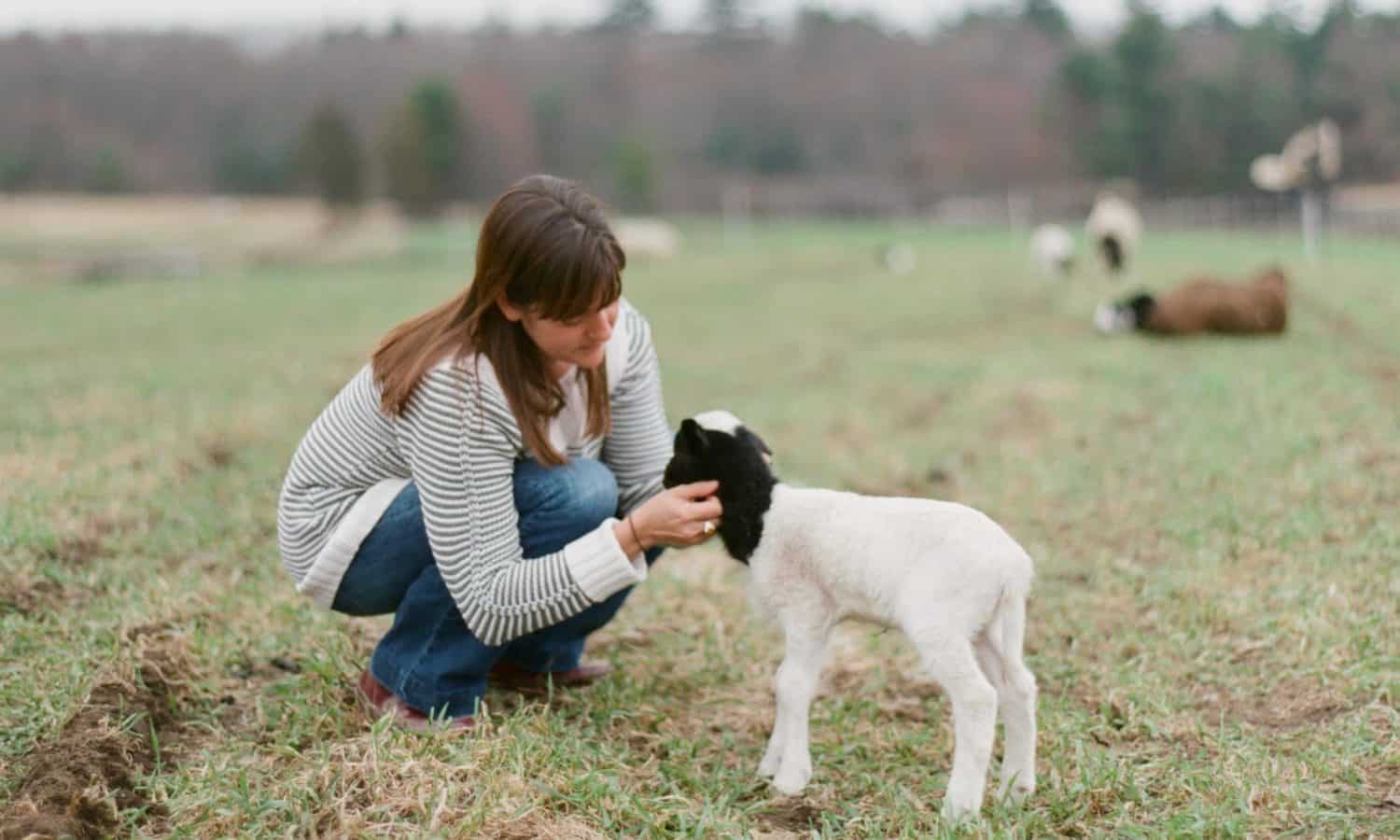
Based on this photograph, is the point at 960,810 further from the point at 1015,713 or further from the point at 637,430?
the point at 637,430

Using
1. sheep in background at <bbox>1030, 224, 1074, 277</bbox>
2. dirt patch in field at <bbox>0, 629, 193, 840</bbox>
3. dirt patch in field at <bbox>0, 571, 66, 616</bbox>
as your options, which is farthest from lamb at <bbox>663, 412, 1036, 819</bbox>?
sheep in background at <bbox>1030, 224, 1074, 277</bbox>

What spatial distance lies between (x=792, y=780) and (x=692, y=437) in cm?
85

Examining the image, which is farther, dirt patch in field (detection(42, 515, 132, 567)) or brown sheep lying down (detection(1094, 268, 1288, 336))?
A: brown sheep lying down (detection(1094, 268, 1288, 336))

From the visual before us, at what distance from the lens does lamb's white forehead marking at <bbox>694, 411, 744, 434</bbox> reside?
3.03 meters

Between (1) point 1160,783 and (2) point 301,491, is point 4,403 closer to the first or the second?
(2) point 301,491

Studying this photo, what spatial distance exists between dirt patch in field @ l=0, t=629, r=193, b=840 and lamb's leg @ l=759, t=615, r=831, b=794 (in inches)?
54.7

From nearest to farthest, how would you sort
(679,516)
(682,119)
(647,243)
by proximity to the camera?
1. (679,516)
2. (647,243)
3. (682,119)

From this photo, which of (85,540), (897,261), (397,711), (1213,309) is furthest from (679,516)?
(897,261)

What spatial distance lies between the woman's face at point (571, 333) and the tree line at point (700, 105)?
44035 mm

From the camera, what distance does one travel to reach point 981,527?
274 cm

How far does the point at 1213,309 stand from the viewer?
9.88 m

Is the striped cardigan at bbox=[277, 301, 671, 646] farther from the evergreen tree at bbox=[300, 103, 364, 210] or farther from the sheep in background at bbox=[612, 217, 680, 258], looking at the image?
the evergreen tree at bbox=[300, 103, 364, 210]

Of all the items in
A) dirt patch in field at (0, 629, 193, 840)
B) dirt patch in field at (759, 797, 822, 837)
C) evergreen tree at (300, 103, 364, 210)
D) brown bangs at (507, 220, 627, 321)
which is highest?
evergreen tree at (300, 103, 364, 210)

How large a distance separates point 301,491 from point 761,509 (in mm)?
1203
